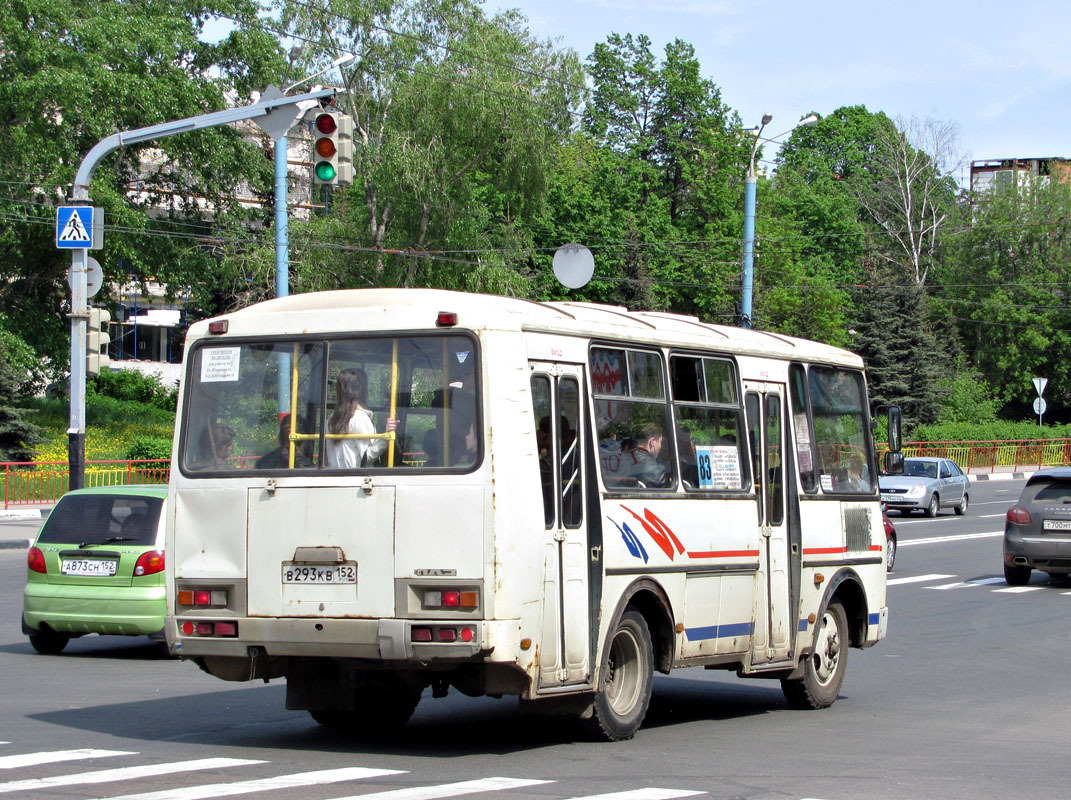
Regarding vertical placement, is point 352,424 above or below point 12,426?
below

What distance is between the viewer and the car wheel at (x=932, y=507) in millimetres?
38362

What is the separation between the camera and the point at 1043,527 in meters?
22.5

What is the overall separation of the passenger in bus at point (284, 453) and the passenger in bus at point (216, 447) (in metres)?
0.24

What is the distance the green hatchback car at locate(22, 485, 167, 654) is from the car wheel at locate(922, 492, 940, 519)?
93.0ft

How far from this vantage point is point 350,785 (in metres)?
7.42

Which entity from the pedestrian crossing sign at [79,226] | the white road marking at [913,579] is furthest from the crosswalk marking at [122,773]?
the white road marking at [913,579]

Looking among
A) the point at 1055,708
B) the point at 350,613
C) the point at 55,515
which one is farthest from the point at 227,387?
the point at 1055,708

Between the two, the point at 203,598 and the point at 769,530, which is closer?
the point at 203,598

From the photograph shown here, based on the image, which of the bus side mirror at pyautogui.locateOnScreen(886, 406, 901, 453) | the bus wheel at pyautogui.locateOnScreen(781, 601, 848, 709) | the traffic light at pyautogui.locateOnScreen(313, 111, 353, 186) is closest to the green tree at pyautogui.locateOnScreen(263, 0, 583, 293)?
the traffic light at pyautogui.locateOnScreen(313, 111, 353, 186)

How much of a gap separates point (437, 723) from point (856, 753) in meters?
2.87

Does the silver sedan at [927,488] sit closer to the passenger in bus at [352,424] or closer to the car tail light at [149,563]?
the car tail light at [149,563]

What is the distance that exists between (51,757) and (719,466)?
4.80 meters

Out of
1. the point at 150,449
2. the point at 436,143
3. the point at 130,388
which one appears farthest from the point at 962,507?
the point at 130,388

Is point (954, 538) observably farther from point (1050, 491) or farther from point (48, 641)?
point (48, 641)
